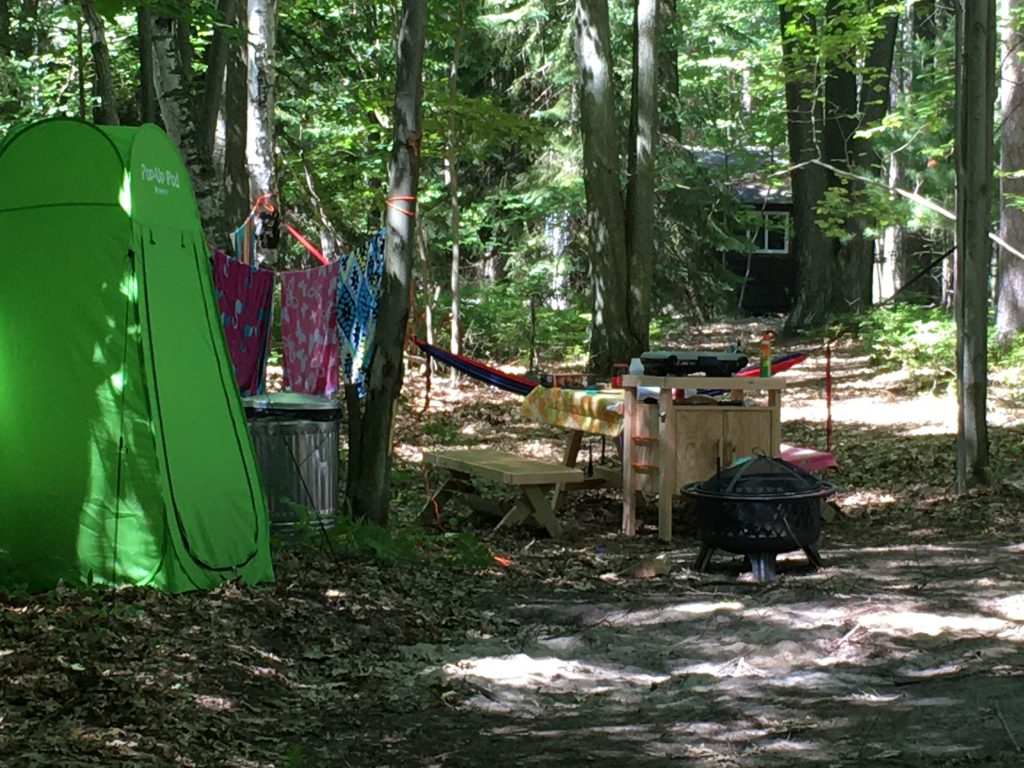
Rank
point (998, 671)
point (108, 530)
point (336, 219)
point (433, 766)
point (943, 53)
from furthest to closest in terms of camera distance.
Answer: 1. point (336, 219)
2. point (943, 53)
3. point (108, 530)
4. point (998, 671)
5. point (433, 766)

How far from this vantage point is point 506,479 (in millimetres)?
7555

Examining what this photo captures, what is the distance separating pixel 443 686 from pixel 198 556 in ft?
4.47

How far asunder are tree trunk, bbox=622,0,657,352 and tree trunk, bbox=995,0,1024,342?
380 cm

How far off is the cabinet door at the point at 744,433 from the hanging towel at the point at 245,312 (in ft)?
9.21

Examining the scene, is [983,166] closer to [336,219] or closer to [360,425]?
[360,425]

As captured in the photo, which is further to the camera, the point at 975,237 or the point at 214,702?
the point at 975,237

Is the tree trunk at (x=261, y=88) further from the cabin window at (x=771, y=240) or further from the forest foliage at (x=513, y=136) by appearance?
the cabin window at (x=771, y=240)

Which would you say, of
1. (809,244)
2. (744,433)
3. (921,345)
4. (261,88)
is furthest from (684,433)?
(809,244)

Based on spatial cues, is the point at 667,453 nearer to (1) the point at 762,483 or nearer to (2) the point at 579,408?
(2) the point at 579,408

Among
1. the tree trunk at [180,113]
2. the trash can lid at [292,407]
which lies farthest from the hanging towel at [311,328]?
the trash can lid at [292,407]

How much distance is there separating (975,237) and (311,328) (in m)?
4.42

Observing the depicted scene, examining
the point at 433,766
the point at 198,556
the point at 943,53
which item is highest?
the point at 943,53

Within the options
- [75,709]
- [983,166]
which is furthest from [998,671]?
[983,166]

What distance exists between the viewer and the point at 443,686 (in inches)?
171
